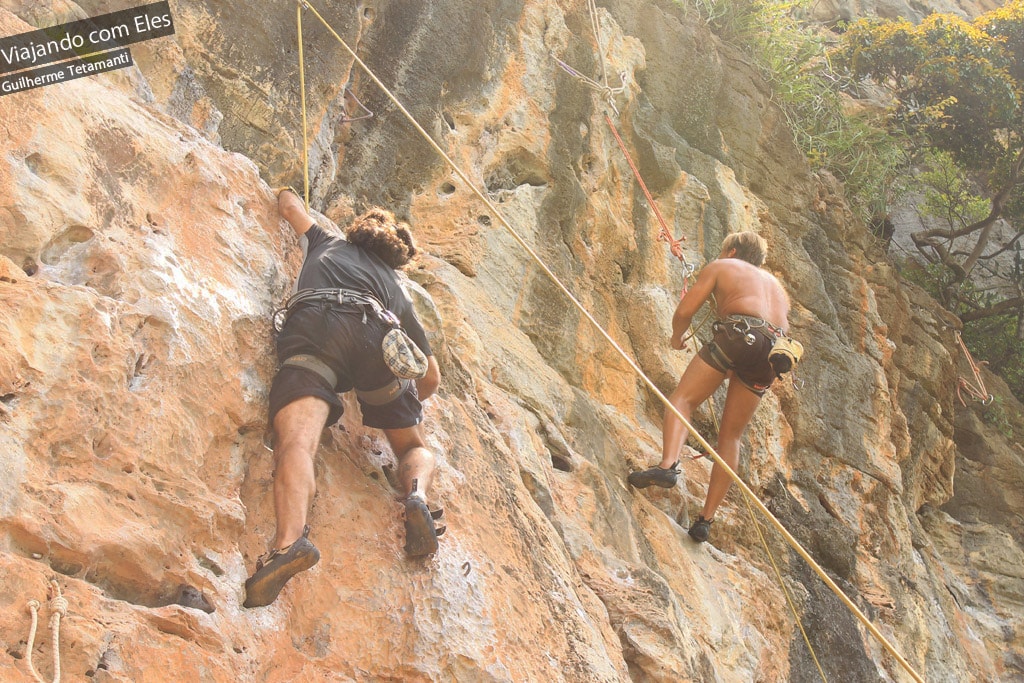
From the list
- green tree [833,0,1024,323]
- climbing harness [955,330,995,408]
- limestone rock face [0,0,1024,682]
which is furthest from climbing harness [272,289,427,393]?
green tree [833,0,1024,323]

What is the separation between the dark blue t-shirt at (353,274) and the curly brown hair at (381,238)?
3 cm

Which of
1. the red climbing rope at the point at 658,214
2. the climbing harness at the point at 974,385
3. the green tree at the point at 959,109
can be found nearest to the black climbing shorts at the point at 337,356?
the red climbing rope at the point at 658,214

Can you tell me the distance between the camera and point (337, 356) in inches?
159

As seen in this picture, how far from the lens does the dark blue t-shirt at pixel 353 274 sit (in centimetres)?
425

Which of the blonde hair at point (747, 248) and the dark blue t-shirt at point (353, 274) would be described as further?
the blonde hair at point (747, 248)

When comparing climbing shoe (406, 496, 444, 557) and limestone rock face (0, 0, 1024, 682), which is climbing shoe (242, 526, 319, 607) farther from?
→ climbing shoe (406, 496, 444, 557)

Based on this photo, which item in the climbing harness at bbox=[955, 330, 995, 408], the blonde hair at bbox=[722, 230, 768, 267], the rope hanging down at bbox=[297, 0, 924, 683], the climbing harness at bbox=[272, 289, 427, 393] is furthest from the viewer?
the climbing harness at bbox=[955, 330, 995, 408]

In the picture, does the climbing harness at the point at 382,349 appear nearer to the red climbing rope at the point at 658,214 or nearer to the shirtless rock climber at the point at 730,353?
the shirtless rock climber at the point at 730,353

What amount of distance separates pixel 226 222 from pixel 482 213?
266 cm

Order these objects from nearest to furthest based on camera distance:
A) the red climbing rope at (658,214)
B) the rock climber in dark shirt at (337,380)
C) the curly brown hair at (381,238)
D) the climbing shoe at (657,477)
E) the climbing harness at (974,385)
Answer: the rock climber in dark shirt at (337,380) → the curly brown hair at (381,238) → the climbing shoe at (657,477) → the red climbing rope at (658,214) → the climbing harness at (974,385)

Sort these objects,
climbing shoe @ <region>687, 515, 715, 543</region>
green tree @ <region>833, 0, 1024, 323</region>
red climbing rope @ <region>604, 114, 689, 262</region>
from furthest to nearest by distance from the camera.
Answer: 1. green tree @ <region>833, 0, 1024, 323</region>
2. red climbing rope @ <region>604, 114, 689, 262</region>
3. climbing shoe @ <region>687, 515, 715, 543</region>

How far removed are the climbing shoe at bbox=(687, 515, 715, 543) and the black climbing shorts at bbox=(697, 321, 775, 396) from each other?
32.9 inches

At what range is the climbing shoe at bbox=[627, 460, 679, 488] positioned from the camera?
20.0 ft

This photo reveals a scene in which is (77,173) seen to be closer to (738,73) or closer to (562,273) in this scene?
(562,273)
